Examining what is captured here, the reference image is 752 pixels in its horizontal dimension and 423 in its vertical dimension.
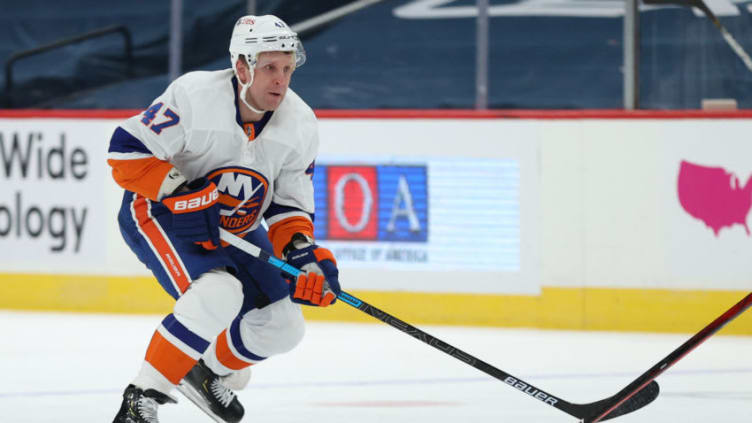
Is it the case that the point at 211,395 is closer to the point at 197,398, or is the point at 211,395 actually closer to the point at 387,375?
the point at 197,398

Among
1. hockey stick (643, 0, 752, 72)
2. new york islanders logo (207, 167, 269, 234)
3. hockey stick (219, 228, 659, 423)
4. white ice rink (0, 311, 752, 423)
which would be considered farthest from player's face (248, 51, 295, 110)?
hockey stick (643, 0, 752, 72)

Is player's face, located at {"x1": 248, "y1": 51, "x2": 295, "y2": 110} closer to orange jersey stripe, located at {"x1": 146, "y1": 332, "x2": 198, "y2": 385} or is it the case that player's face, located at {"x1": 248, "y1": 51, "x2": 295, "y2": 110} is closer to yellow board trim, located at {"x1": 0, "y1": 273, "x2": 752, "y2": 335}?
orange jersey stripe, located at {"x1": 146, "y1": 332, "x2": 198, "y2": 385}

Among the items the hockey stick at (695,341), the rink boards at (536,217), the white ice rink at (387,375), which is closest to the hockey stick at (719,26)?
the rink boards at (536,217)

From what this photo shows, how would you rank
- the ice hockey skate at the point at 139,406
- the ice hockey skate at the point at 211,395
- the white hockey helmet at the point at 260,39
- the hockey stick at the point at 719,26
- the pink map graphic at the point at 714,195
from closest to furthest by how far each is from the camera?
1. the ice hockey skate at the point at 139,406
2. the white hockey helmet at the point at 260,39
3. the ice hockey skate at the point at 211,395
4. the pink map graphic at the point at 714,195
5. the hockey stick at the point at 719,26

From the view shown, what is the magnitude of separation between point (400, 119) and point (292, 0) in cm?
102

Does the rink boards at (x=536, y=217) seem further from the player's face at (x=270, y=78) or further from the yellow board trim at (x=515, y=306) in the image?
the player's face at (x=270, y=78)

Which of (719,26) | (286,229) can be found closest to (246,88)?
(286,229)

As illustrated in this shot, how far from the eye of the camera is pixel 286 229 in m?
3.13

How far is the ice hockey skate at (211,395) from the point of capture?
312cm

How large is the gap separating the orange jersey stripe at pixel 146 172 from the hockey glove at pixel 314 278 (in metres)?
0.37

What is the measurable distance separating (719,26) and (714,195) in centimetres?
80

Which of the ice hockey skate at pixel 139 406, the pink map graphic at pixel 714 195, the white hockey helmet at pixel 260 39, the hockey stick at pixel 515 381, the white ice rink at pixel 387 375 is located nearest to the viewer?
the ice hockey skate at pixel 139 406

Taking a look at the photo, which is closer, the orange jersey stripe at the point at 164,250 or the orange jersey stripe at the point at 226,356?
the orange jersey stripe at the point at 164,250

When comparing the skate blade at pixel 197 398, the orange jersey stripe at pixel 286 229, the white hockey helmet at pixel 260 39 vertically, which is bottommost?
the skate blade at pixel 197 398
